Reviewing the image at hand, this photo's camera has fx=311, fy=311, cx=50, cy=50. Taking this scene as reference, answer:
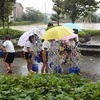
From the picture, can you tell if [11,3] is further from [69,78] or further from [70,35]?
[69,78]

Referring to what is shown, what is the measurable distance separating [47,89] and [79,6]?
2012 cm

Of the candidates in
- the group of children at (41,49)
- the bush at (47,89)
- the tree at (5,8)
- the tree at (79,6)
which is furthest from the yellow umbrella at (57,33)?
the tree at (79,6)

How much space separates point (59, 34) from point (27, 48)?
1320mm

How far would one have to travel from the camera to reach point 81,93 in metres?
4.05

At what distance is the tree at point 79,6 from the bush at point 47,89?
1905 centimetres

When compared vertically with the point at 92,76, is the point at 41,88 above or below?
above

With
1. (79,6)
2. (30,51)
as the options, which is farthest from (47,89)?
(79,6)

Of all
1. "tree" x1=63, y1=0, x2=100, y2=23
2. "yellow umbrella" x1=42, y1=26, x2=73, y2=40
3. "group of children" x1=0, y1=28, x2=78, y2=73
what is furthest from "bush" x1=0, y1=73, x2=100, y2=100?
"tree" x1=63, y1=0, x2=100, y2=23

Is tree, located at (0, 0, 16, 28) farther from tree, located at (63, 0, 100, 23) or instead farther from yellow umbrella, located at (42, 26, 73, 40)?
yellow umbrella, located at (42, 26, 73, 40)

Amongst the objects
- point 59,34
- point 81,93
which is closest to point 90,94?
point 81,93

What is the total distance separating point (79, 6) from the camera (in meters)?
23.9

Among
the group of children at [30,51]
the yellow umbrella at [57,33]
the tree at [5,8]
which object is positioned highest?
the tree at [5,8]

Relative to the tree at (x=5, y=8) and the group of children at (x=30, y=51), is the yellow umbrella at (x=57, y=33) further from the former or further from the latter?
the tree at (x=5, y=8)

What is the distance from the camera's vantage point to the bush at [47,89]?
383cm
